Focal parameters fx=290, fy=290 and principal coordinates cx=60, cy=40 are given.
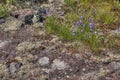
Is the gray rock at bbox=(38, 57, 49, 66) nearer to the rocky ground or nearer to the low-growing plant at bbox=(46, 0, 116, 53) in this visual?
the rocky ground

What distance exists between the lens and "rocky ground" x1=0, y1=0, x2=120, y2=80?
551 cm

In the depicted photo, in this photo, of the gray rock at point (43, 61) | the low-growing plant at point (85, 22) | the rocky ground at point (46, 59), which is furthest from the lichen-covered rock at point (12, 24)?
the gray rock at point (43, 61)

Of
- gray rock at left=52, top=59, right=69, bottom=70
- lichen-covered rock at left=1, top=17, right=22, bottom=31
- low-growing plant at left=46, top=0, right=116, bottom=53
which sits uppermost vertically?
low-growing plant at left=46, top=0, right=116, bottom=53

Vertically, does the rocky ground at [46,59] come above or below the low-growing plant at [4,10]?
below

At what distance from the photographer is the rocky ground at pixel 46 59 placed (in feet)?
18.1

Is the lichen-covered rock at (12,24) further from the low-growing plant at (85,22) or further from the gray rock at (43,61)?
the gray rock at (43,61)

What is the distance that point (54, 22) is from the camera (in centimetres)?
682

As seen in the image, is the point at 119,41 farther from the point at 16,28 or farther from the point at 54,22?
the point at 16,28

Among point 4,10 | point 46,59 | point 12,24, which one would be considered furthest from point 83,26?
point 4,10

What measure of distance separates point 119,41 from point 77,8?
75.9 inches

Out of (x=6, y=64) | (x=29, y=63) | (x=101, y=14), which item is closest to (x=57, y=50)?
(x=29, y=63)

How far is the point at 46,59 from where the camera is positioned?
5.98 meters

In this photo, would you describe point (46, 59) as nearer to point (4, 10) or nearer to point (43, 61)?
point (43, 61)

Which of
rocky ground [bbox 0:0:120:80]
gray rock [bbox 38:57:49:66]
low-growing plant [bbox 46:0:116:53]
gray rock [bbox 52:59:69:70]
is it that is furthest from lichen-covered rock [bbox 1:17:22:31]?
gray rock [bbox 52:59:69:70]
